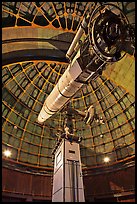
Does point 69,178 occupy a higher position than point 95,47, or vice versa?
point 95,47

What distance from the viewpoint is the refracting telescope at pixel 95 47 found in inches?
199

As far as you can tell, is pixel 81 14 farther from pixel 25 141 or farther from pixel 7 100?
pixel 25 141

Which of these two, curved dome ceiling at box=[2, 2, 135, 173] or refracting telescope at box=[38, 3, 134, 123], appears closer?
refracting telescope at box=[38, 3, 134, 123]

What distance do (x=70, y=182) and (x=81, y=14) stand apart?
360 inches

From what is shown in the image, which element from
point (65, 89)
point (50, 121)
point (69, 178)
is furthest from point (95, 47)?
point (50, 121)

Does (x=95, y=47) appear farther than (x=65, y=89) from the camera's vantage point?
No

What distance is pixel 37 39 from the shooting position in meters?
10.1

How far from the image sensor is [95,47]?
509 cm


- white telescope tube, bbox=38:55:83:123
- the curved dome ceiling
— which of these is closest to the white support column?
white telescope tube, bbox=38:55:83:123

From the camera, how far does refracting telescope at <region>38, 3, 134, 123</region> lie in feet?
16.6

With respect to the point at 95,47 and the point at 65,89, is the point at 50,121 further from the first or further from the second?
the point at 95,47

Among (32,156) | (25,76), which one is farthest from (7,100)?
(32,156)

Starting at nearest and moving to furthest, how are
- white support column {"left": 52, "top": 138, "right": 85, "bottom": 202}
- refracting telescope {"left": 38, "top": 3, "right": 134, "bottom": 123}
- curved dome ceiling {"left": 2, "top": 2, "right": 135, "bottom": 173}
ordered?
refracting telescope {"left": 38, "top": 3, "right": 134, "bottom": 123} → white support column {"left": 52, "top": 138, "right": 85, "bottom": 202} → curved dome ceiling {"left": 2, "top": 2, "right": 135, "bottom": 173}

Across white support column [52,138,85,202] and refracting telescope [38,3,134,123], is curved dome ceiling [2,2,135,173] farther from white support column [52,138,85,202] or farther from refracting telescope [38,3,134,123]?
refracting telescope [38,3,134,123]
